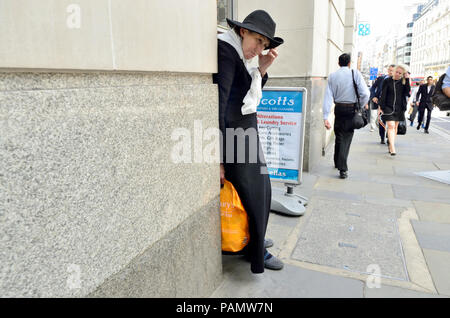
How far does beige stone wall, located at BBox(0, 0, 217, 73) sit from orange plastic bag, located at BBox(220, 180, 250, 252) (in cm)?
93

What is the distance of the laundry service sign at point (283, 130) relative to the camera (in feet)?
13.6

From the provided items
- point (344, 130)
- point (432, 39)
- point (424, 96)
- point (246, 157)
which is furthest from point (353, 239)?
point (432, 39)

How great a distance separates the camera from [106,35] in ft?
4.80

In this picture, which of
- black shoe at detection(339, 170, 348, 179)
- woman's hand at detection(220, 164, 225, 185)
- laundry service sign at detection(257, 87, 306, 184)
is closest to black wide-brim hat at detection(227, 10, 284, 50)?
woman's hand at detection(220, 164, 225, 185)

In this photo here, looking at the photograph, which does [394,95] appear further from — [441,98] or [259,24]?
[259,24]

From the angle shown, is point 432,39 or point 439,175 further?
point 432,39

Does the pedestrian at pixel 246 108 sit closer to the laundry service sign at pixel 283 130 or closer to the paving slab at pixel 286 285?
the paving slab at pixel 286 285

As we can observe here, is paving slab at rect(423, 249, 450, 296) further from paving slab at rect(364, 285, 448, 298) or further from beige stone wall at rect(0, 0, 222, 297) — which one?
beige stone wall at rect(0, 0, 222, 297)

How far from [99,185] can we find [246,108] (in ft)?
4.46

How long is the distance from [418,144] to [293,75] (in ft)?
17.1

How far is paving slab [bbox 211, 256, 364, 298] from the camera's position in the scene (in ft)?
8.50
